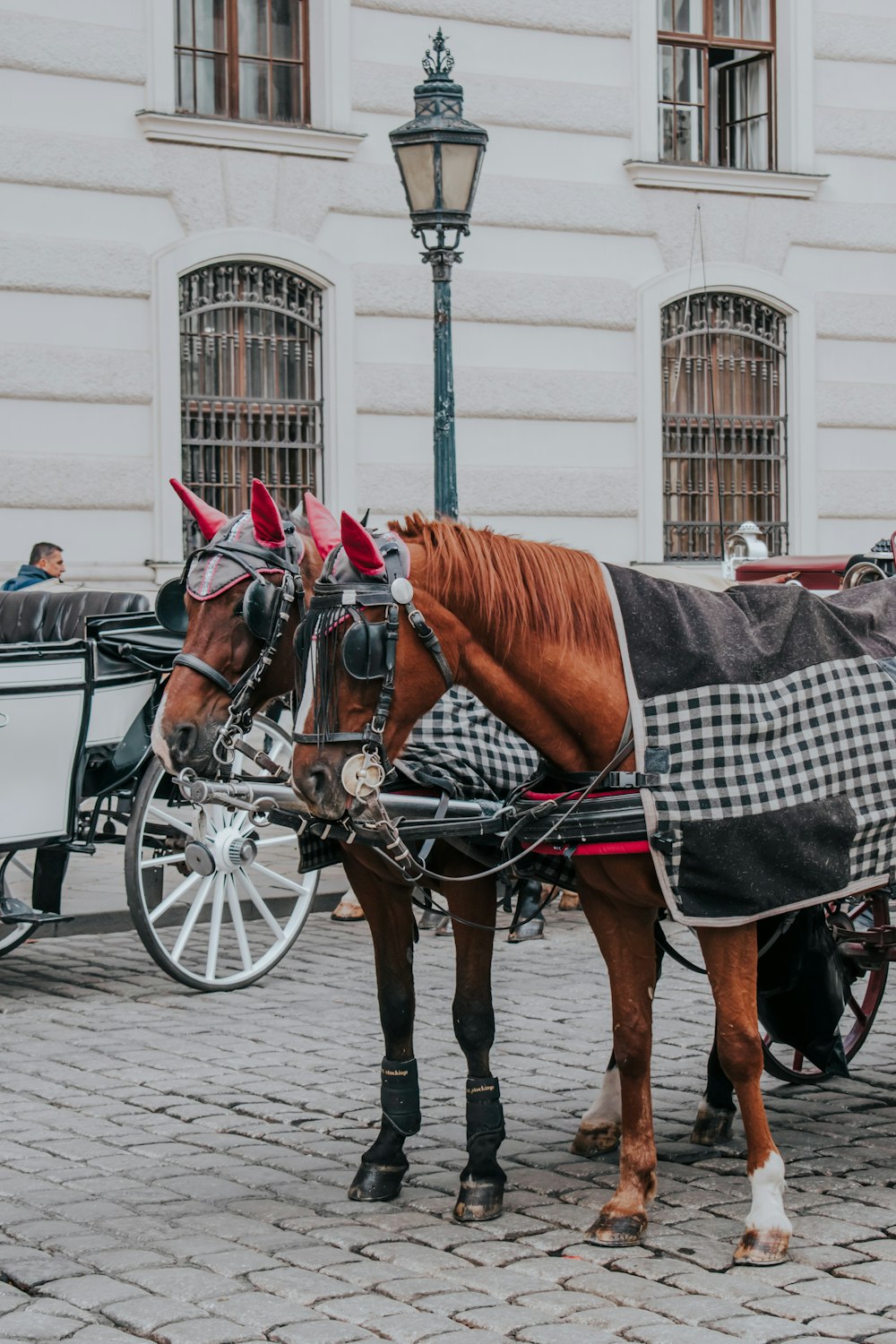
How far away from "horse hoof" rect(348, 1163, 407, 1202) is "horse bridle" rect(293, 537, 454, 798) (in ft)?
3.68

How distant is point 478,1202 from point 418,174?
254 inches

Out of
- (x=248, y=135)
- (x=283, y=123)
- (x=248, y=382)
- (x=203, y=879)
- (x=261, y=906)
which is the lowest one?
(x=261, y=906)

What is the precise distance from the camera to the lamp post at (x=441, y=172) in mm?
9625

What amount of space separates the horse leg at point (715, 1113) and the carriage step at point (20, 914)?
3103 mm

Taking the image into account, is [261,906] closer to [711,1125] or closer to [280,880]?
[280,880]

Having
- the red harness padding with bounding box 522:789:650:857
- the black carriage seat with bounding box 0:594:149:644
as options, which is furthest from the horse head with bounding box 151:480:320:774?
the black carriage seat with bounding box 0:594:149:644

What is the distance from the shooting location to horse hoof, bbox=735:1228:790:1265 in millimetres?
4184

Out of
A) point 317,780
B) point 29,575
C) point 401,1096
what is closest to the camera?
point 317,780

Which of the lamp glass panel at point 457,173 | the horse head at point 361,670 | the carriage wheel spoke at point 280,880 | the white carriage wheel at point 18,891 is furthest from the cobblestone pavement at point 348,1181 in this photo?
the lamp glass panel at point 457,173

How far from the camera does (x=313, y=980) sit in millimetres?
7668

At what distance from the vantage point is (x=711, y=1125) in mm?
5191

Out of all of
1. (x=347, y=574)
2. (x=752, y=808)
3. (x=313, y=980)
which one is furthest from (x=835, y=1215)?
(x=313, y=980)

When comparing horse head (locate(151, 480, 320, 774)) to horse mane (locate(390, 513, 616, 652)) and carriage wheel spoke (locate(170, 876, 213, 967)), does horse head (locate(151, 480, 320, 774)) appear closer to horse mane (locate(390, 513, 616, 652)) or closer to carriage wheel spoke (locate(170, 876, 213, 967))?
horse mane (locate(390, 513, 616, 652))

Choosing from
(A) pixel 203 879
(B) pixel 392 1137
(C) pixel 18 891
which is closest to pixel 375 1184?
(B) pixel 392 1137
